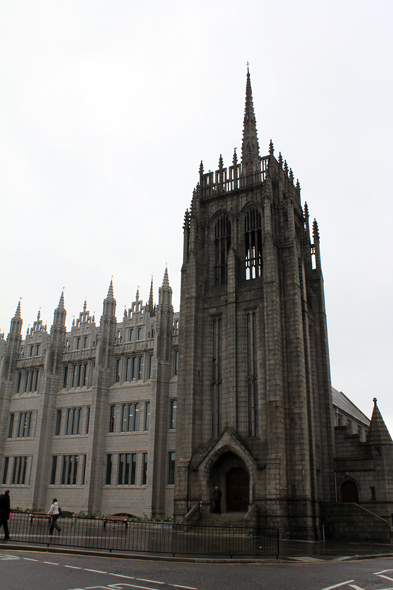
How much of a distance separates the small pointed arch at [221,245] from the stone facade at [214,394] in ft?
0.46

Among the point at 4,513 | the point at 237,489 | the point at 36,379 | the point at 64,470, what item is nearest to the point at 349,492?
the point at 237,489

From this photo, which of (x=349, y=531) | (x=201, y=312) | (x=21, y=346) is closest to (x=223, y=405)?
(x=201, y=312)

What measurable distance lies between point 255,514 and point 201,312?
49.3 feet

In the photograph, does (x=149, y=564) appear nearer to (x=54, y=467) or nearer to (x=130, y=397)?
(x=130, y=397)

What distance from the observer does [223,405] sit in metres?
35.6

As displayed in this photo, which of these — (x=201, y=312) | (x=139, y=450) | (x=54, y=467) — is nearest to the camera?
(x=201, y=312)

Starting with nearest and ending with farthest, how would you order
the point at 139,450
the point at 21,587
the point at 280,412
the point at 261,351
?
the point at 21,587
the point at 280,412
the point at 261,351
the point at 139,450

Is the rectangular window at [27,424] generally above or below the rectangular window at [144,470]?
above

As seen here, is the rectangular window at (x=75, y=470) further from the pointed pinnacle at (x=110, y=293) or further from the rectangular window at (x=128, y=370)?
the pointed pinnacle at (x=110, y=293)

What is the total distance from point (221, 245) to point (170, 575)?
31.2 metres

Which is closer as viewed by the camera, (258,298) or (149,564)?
(149,564)

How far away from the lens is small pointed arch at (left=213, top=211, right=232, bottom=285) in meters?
41.2

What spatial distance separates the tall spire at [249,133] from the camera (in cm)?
4575

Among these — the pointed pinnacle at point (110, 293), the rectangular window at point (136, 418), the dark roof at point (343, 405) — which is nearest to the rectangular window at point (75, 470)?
the rectangular window at point (136, 418)
